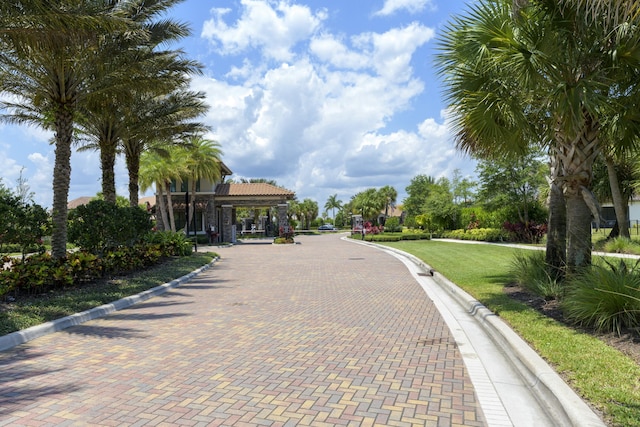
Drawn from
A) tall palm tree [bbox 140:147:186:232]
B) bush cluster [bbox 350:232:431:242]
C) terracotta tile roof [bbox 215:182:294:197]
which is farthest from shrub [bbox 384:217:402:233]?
tall palm tree [bbox 140:147:186:232]

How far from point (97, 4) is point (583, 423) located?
11.8m

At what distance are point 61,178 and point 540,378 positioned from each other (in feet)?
38.1

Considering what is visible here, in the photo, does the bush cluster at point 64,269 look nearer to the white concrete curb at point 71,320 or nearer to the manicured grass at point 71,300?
the manicured grass at point 71,300

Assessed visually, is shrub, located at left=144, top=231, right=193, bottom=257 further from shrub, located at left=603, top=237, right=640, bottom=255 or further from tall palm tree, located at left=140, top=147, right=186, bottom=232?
shrub, located at left=603, top=237, right=640, bottom=255

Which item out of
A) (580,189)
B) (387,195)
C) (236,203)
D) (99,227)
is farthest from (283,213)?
(387,195)

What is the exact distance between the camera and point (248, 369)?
5.22m

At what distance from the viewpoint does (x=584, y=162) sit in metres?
8.16

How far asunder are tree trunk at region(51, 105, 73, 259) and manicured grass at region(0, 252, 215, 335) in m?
1.49

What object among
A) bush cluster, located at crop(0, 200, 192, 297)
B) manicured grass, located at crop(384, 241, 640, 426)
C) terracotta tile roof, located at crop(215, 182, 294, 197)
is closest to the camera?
manicured grass, located at crop(384, 241, 640, 426)

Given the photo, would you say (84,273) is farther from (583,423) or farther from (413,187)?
(413,187)

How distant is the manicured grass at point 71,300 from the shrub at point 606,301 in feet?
26.5

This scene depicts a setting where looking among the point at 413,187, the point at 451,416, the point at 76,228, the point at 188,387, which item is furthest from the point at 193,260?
the point at 413,187

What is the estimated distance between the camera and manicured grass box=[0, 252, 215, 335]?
7280 mm

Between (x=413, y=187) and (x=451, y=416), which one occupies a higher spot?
A: (x=413, y=187)
